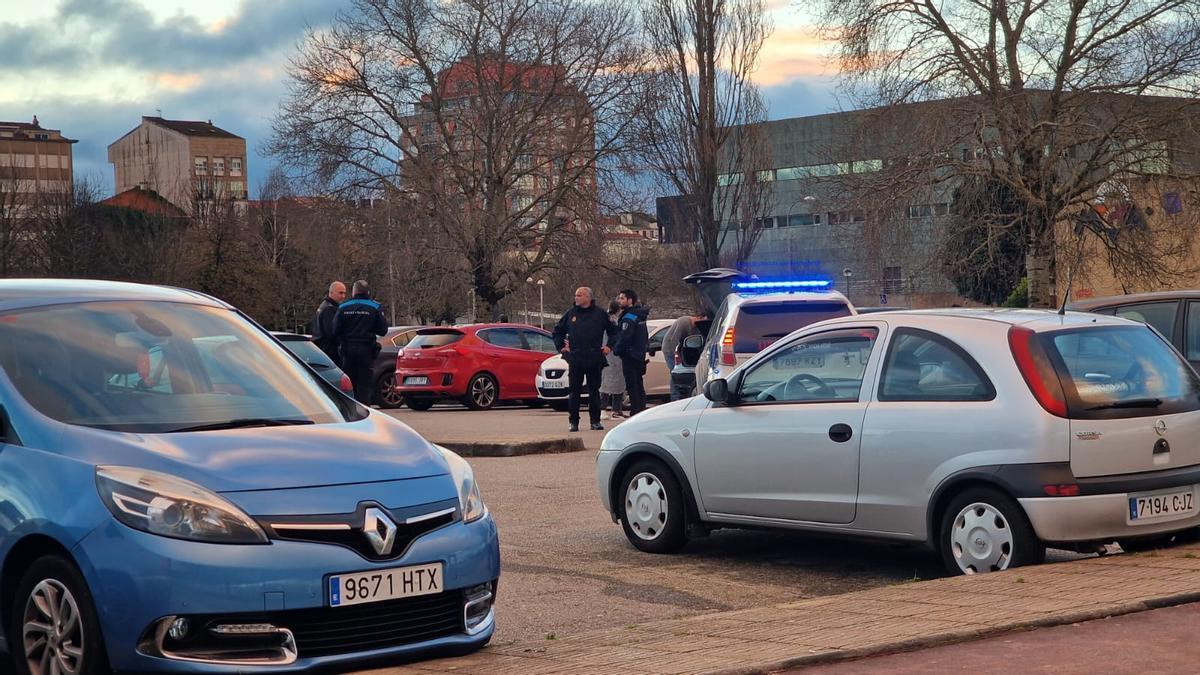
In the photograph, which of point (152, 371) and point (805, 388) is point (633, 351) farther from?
point (152, 371)

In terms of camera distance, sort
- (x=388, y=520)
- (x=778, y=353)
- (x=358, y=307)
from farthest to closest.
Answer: (x=358, y=307), (x=778, y=353), (x=388, y=520)

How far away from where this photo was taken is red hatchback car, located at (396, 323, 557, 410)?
88.8 ft

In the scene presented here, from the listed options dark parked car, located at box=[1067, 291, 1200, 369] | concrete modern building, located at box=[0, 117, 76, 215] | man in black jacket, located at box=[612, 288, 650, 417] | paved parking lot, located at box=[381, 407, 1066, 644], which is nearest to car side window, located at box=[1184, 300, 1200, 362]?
dark parked car, located at box=[1067, 291, 1200, 369]

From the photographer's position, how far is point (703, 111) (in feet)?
162

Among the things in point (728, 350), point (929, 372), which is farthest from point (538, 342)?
point (929, 372)

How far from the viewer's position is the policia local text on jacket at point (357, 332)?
1955cm

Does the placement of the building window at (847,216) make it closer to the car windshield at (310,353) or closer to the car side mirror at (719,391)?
the car windshield at (310,353)

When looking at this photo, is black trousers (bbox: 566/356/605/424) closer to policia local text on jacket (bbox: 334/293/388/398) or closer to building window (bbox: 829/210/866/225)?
policia local text on jacket (bbox: 334/293/388/398)

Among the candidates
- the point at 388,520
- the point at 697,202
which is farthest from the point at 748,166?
the point at 388,520

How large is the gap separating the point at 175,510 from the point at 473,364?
22200mm

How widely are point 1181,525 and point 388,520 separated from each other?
15.1ft

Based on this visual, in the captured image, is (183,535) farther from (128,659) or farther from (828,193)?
(828,193)

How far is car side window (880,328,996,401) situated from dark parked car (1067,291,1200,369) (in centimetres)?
444

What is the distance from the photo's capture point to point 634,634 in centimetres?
630
